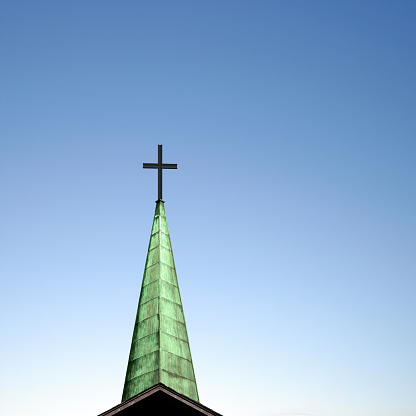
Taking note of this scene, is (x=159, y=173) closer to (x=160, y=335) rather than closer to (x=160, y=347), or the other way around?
(x=160, y=335)

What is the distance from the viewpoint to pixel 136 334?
22922 millimetres

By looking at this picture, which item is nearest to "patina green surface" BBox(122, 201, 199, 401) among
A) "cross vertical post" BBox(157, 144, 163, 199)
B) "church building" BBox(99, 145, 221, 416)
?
"church building" BBox(99, 145, 221, 416)

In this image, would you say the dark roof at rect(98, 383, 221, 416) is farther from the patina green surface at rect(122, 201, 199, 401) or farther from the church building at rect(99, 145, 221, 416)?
the patina green surface at rect(122, 201, 199, 401)

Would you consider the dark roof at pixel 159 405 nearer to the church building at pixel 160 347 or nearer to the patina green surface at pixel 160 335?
the church building at pixel 160 347

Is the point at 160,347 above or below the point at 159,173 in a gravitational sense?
below

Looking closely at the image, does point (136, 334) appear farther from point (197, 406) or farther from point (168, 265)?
point (197, 406)

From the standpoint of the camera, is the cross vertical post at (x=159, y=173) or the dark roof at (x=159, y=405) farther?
the cross vertical post at (x=159, y=173)

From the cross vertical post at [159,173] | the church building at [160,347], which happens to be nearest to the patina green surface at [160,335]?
the church building at [160,347]

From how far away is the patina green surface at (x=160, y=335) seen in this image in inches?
840

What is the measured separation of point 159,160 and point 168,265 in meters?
4.91

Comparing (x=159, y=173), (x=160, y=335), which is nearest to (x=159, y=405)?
(x=160, y=335)

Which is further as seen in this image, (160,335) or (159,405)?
(160,335)

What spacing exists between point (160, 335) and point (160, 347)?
1.53ft

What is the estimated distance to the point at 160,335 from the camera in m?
22.0
